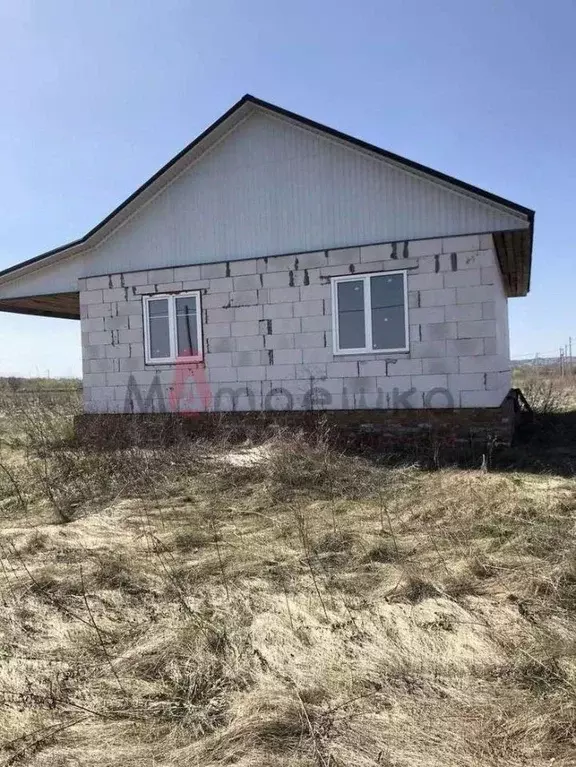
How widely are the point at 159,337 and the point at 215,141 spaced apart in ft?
12.9

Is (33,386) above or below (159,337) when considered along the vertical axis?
below

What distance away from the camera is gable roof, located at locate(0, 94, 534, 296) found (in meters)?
8.66

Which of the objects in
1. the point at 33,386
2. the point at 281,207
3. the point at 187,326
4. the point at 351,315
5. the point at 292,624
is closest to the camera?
the point at 292,624

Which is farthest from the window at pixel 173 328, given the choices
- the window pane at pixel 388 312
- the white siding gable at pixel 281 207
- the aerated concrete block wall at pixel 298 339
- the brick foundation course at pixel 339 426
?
the window pane at pixel 388 312

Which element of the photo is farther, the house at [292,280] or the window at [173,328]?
the window at [173,328]

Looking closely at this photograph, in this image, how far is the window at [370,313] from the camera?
9352 mm

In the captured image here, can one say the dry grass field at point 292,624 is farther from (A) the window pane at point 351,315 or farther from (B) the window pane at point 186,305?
(B) the window pane at point 186,305

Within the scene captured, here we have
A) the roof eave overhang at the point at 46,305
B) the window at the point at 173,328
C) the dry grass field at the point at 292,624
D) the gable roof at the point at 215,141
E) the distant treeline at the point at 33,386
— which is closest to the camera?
the dry grass field at the point at 292,624

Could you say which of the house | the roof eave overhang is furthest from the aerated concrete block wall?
the roof eave overhang

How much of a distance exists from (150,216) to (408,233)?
5192mm

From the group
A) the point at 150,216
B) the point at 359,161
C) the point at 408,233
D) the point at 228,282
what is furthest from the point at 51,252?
the point at 408,233

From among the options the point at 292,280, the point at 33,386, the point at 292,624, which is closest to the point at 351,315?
the point at 292,280

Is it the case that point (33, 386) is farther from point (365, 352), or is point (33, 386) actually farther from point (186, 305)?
point (365, 352)

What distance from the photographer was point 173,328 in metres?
10.9
